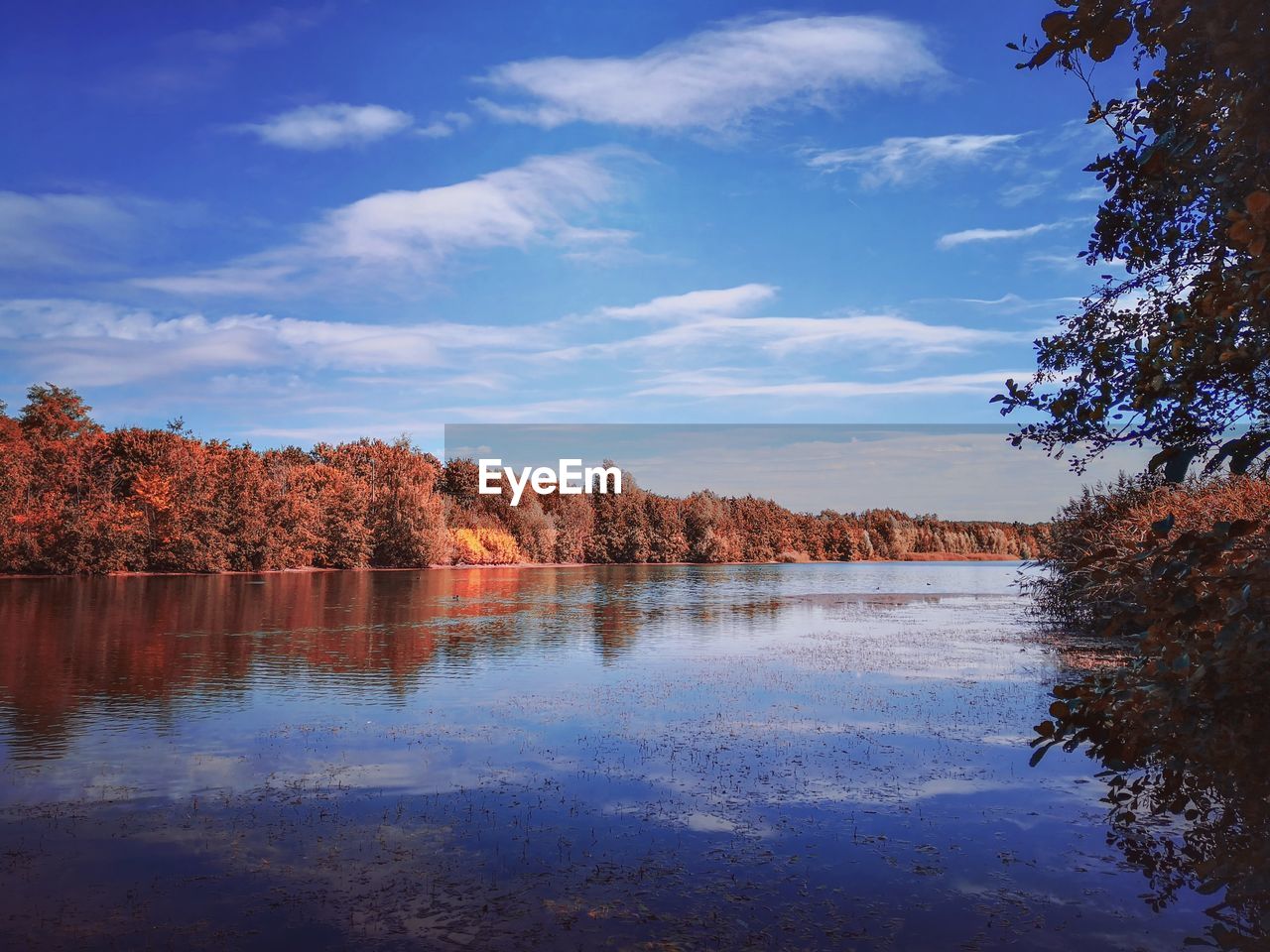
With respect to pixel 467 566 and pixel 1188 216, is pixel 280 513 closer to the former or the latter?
pixel 467 566

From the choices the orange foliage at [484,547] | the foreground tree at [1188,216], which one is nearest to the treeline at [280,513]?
the orange foliage at [484,547]

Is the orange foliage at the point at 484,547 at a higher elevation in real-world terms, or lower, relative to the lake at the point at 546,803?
higher

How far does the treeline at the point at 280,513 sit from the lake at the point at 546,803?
843 inches

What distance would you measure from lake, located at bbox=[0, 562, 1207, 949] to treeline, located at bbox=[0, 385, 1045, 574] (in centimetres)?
2142

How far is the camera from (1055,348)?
7277 millimetres

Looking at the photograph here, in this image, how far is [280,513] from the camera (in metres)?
78.2

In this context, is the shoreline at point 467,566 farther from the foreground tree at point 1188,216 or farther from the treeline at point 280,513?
the foreground tree at point 1188,216

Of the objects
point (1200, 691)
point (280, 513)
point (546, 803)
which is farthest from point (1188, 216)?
point (280, 513)

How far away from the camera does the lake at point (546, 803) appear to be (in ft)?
29.2

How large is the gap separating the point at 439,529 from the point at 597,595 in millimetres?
41364

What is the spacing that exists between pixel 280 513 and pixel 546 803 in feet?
234

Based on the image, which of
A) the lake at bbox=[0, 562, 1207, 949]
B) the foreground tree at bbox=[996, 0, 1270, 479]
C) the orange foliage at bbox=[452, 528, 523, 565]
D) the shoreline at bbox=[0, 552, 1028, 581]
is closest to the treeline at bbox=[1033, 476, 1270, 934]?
the foreground tree at bbox=[996, 0, 1270, 479]

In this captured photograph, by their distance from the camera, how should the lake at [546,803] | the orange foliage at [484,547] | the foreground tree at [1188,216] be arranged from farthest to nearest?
the orange foliage at [484,547] < the lake at [546,803] < the foreground tree at [1188,216]

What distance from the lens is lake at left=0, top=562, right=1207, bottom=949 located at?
29.2 ft
